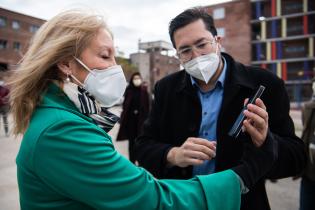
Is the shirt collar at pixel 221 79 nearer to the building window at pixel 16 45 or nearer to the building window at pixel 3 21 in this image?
the building window at pixel 3 21

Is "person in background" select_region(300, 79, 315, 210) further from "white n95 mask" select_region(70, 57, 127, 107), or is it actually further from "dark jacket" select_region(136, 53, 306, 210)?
"white n95 mask" select_region(70, 57, 127, 107)

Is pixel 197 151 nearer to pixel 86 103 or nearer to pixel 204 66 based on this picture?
pixel 86 103

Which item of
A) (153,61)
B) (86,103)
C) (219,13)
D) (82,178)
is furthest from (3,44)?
(82,178)

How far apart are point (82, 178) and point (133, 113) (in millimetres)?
Result: 5552

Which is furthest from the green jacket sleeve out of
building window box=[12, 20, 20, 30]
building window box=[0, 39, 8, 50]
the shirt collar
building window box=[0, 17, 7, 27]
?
building window box=[12, 20, 20, 30]

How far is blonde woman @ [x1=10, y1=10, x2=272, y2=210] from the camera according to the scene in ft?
3.63

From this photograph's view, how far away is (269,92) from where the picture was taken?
6.15 ft

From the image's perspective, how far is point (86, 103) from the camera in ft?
4.74

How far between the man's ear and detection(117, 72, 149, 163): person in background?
5.07m

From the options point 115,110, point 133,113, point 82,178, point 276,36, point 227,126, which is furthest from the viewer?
point 276,36

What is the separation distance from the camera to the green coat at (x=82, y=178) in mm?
A: 1100

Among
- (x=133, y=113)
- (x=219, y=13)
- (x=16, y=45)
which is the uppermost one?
(x=219, y=13)

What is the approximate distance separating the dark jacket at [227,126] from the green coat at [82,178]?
54cm

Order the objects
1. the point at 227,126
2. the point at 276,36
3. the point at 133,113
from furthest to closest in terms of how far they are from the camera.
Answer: the point at 276,36
the point at 133,113
the point at 227,126
